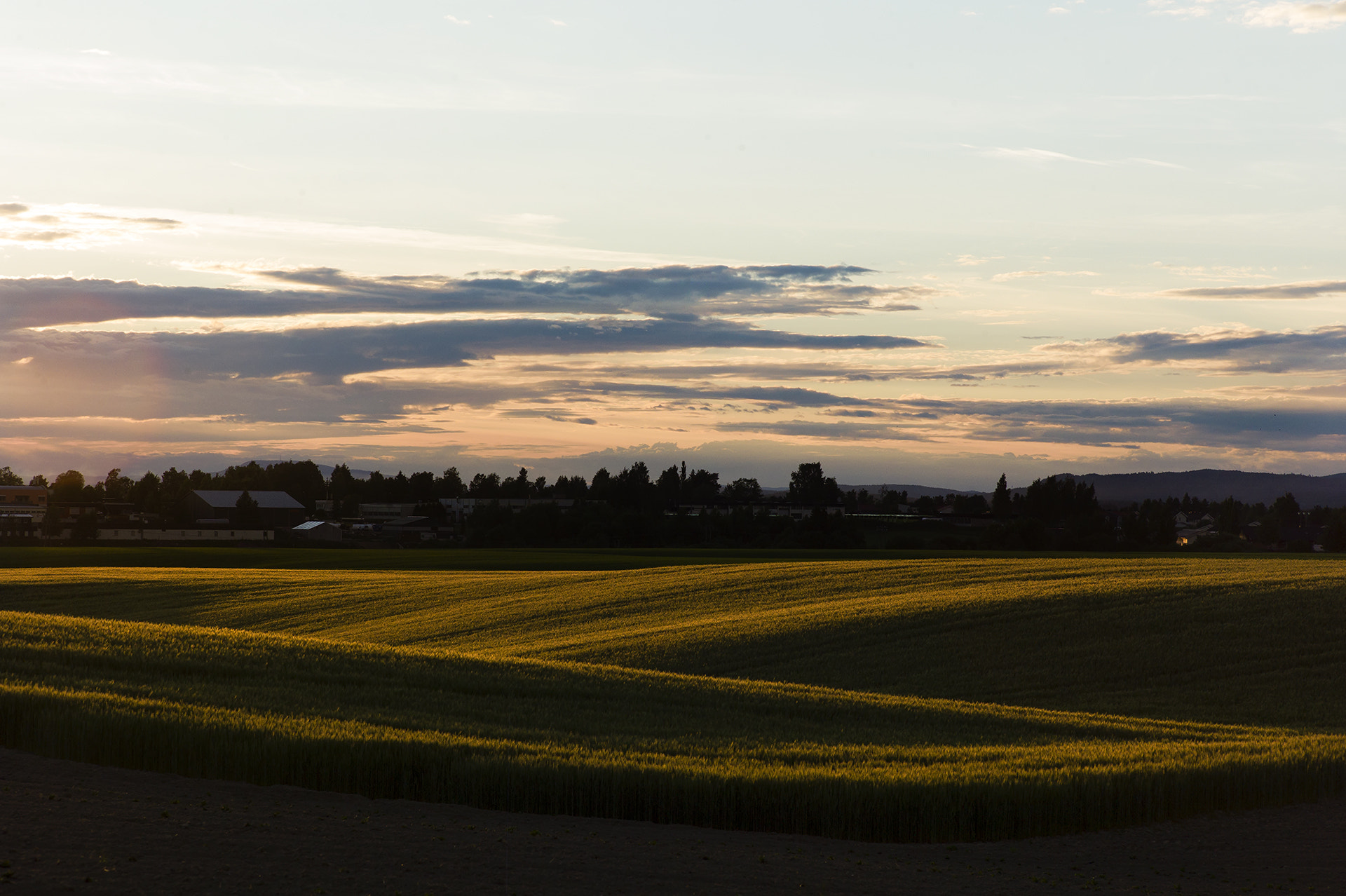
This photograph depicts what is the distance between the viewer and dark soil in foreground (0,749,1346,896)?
7.92m

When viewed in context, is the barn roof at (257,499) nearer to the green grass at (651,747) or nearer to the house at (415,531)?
the house at (415,531)

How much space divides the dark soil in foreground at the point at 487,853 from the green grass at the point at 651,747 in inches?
14.2

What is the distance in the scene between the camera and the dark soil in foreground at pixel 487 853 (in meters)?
7.92

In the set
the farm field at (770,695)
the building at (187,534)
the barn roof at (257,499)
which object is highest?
the barn roof at (257,499)

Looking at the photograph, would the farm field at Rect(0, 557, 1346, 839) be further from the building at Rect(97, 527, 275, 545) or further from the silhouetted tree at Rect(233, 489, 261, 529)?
the silhouetted tree at Rect(233, 489, 261, 529)

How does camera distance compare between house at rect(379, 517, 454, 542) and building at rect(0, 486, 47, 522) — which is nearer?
house at rect(379, 517, 454, 542)

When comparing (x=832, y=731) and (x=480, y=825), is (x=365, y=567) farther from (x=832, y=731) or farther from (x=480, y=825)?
(x=480, y=825)

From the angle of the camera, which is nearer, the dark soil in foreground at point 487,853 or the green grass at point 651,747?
the dark soil in foreground at point 487,853

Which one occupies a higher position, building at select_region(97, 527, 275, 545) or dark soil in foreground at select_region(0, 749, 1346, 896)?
dark soil in foreground at select_region(0, 749, 1346, 896)

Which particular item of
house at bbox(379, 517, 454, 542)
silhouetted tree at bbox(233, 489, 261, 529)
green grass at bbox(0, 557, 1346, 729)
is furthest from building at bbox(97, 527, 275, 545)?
green grass at bbox(0, 557, 1346, 729)

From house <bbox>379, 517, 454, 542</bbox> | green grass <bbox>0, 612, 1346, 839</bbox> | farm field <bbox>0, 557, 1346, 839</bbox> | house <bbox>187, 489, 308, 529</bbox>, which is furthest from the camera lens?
house <bbox>187, 489, 308, 529</bbox>

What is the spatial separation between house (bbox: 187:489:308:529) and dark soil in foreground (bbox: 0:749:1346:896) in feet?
450

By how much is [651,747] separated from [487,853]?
460cm

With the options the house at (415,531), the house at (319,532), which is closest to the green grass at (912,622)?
the house at (319,532)
